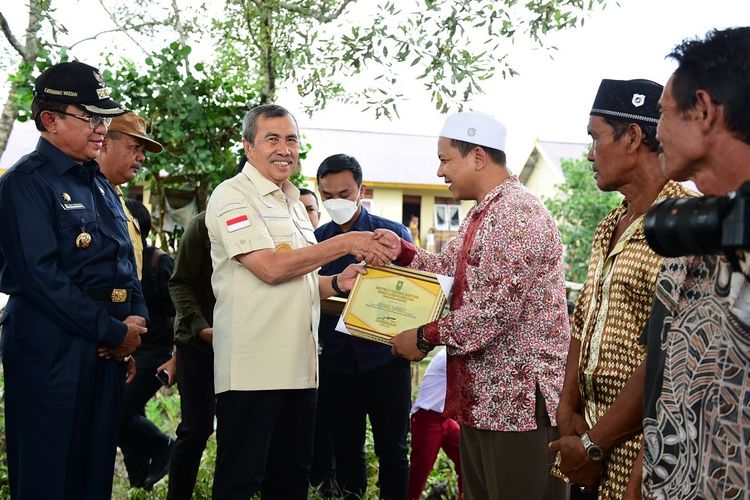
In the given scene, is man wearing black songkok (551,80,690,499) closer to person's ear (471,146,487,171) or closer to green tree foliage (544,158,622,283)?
person's ear (471,146,487,171)

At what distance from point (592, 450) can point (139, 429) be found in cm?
356

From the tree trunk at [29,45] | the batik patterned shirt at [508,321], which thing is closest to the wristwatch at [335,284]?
the batik patterned shirt at [508,321]

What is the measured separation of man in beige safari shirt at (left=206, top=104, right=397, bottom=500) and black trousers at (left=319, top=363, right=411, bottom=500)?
41.5 inches

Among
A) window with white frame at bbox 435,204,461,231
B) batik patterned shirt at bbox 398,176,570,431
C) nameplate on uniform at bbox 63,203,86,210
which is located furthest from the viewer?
window with white frame at bbox 435,204,461,231

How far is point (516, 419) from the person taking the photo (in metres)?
3.10

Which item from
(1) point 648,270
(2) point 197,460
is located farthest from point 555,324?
(2) point 197,460

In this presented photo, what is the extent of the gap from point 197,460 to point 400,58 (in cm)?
281

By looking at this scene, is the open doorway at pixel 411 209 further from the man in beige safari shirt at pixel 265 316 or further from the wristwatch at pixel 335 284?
the man in beige safari shirt at pixel 265 316

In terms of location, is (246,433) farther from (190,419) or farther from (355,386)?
(355,386)

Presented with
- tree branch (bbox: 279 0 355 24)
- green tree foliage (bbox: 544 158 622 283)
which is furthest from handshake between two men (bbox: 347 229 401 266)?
green tree foliage (bbox: 544 158 622 283)

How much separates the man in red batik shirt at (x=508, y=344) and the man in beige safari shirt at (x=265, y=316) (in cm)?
61

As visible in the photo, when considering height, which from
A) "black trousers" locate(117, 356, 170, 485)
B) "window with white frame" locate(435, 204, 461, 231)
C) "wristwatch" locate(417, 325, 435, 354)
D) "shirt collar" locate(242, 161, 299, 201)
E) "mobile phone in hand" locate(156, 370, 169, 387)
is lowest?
"window with white frame" locate(435, 204, 461, 231)

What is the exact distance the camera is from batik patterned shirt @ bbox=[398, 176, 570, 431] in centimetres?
309

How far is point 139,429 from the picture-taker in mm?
5211
